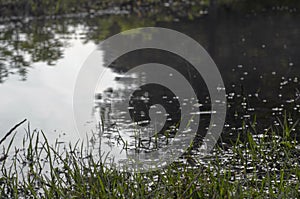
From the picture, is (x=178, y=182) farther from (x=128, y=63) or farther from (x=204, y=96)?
(x=128, y=63)

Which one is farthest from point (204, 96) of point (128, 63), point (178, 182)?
point (178, 182)

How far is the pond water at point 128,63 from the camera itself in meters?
8.41

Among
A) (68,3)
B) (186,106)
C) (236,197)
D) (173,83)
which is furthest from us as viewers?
(68,3)

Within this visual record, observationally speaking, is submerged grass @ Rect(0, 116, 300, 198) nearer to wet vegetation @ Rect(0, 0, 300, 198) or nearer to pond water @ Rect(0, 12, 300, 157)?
wet vegetation @ Rect(0, 0, 300, 198)

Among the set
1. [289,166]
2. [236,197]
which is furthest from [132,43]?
[236,197]

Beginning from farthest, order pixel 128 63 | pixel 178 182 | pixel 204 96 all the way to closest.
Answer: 1. pixel 128 63
2. pixel 204 96
3. pixel 178 182

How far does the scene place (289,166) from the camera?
572cm

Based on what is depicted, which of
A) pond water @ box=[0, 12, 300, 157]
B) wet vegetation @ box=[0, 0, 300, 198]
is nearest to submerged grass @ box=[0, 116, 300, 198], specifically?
wet vegetation @ box=[0, 0, 300, 198]

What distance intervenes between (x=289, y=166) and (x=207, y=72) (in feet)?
18.1

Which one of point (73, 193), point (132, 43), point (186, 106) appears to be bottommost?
point (73, 193)

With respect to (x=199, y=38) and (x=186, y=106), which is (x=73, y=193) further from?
(x=199, y=38)

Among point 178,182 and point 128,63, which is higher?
point 128,63

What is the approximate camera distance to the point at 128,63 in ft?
40.2

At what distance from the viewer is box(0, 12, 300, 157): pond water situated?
8.41 meters
